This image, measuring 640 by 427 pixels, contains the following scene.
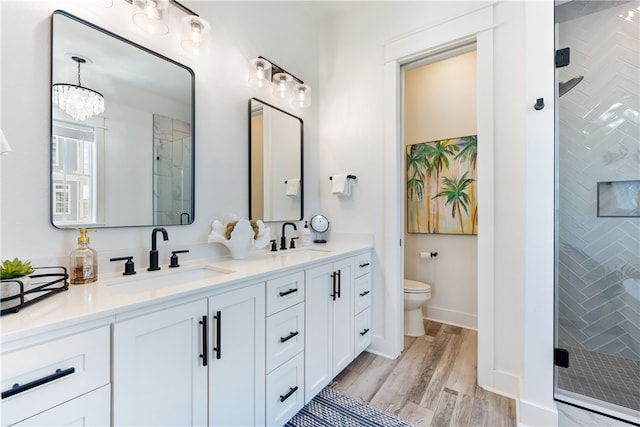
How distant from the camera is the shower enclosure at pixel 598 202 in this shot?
1.56 metres

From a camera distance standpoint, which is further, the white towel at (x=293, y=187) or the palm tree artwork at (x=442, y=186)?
the palm tree artwork at (x=442, y=186)

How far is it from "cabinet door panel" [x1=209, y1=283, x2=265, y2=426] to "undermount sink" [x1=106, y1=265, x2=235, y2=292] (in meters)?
0.17

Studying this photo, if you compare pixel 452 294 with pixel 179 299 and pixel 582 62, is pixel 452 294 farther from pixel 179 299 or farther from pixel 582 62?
pixel 179 299

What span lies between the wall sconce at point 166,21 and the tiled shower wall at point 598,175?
2.00 metres

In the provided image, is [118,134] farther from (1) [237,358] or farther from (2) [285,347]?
(2) [285,347]

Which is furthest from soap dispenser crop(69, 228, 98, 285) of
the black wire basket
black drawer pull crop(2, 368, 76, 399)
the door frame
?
the door frame

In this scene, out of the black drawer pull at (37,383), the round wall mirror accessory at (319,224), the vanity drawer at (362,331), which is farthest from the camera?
the round wall mirror accessory at (319,224)

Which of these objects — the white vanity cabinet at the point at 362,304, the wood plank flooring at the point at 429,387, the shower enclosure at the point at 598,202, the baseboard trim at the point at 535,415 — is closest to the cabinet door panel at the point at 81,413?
the wood plank flooring at the point at 429,387

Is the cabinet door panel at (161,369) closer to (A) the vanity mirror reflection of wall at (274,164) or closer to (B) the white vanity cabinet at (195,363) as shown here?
(B) the white vanity cabinet at (195,363)

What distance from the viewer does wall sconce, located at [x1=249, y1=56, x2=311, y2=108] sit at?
189 cm

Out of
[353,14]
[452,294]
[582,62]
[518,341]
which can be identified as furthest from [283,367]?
[353,14]

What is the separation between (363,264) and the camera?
209cm

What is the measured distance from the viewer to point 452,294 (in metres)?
2.81

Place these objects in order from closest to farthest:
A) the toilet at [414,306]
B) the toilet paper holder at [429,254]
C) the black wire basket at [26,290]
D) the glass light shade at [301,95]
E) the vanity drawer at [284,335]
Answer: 1. the black wire basket at [26,290]
2. the vanity drawer at [284,335]
3. the glass light shade at [301,95]
4. the toilet at [414,306]
5. the toilet paper holder at [429,254]
